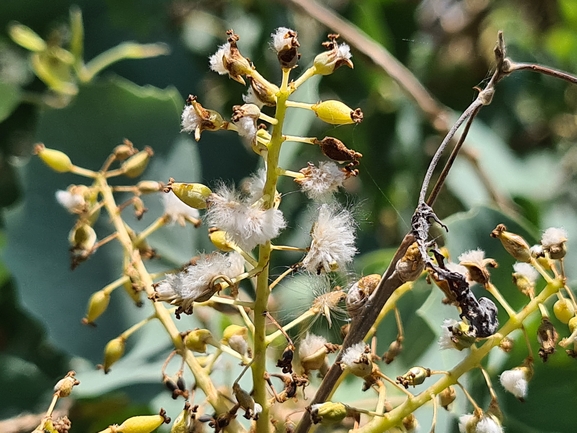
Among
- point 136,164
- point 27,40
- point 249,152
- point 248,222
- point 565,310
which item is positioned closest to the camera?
point 248,222

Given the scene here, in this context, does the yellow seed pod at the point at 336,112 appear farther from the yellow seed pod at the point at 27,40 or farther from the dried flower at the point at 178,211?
the yellow seed pod at the point at 27,40

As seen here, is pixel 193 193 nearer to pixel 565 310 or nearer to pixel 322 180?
pixel 322 180

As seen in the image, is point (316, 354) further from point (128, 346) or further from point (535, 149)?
point (535, 149)

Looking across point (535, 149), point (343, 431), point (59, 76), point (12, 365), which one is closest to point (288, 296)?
point (343, 431)

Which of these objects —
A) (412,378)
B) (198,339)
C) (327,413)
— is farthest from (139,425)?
(412,378)

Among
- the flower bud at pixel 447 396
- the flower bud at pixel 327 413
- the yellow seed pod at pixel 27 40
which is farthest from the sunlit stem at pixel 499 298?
the yellow seed pod at pixel 27 40

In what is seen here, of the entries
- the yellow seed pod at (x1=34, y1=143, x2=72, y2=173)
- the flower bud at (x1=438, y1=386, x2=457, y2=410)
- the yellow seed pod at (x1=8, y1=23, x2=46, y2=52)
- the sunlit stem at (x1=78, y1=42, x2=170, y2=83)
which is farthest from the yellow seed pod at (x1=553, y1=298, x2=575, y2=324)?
the yellow seed pod at (x1=8, y1=23, x2=46, y2=52)
